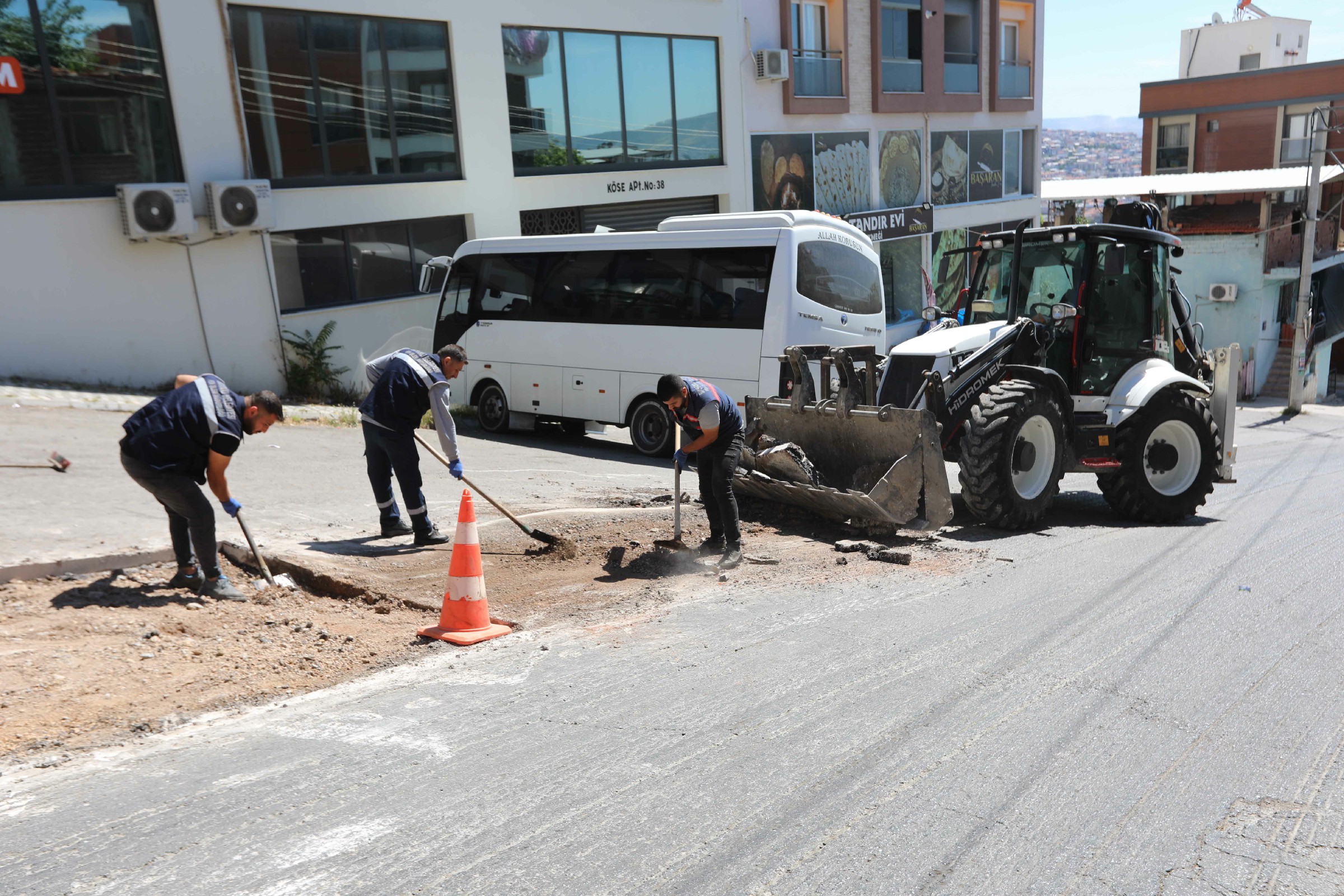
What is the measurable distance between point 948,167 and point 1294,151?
2332cm

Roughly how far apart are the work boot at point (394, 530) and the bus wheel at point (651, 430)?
6.13m

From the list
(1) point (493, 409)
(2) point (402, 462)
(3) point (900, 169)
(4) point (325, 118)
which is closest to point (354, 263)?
(4) point (325, 118)

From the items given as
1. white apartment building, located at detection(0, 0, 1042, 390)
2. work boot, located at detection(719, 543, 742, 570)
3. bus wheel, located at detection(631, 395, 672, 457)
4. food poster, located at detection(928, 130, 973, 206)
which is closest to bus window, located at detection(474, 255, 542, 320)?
bus wheel, located at detection(631, 395, 672, 457)

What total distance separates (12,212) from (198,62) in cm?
352

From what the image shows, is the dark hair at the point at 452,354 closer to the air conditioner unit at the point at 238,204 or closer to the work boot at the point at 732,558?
the work boot at the point at 732,558

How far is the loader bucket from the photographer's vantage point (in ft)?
27.5

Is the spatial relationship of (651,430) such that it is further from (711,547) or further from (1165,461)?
(1165,461)

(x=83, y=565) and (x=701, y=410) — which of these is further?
(x=701, y=410)

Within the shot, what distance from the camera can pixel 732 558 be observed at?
7.92 meters

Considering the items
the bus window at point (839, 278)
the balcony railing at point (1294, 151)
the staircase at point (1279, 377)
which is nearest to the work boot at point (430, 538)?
the bus window at point (839, 278)

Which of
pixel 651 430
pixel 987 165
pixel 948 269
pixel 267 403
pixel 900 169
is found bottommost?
pixel 651 430

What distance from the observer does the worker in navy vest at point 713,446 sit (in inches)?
304

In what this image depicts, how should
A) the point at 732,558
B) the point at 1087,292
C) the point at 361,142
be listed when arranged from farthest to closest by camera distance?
the point at 361,142
the point at 1087,292
the point at 732,558

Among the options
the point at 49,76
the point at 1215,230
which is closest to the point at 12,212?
the point at 49,76
